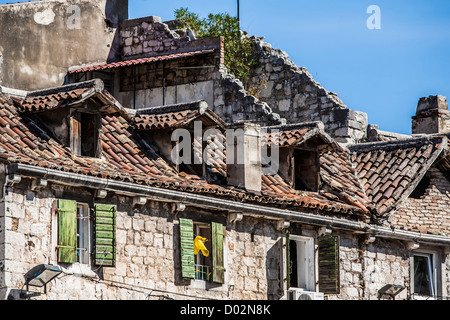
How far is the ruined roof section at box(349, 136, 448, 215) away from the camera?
33219 millimetres

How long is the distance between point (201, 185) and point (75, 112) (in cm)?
283

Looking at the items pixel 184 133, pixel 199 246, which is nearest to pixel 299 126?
pixel 184 133

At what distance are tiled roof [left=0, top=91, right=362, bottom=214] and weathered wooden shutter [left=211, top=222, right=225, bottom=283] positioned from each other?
657mm

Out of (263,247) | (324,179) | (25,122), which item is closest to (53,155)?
(25,122)

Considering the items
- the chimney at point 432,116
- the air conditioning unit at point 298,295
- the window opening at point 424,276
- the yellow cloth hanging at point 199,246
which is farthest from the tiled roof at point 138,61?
the yellow cloth hanging at point 199,246

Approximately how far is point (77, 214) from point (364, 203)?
8.18 m

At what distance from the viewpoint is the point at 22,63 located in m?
35.8

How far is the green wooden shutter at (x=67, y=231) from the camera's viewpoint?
26.1 metres

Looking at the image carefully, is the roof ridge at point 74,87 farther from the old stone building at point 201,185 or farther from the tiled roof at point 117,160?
the tiled roof at point 117,160

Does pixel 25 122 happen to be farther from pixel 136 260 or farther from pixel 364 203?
pixel 364 203

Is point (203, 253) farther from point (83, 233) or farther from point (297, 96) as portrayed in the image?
point (297, 96)

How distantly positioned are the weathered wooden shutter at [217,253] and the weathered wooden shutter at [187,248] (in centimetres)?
56

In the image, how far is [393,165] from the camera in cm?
3422

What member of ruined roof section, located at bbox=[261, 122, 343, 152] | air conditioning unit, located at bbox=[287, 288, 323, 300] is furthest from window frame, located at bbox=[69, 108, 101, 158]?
air conditioning unit, located at bbox=[287, 288, 323, 300]
